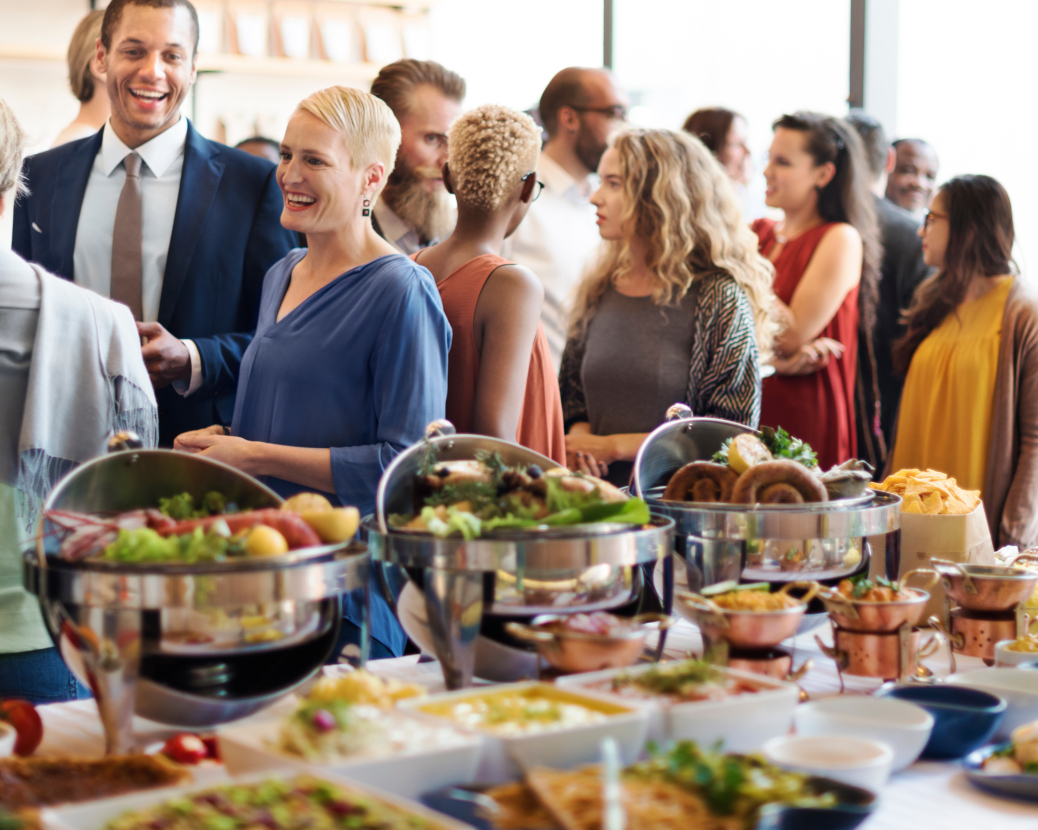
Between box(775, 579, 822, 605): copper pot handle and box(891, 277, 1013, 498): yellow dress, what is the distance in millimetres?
2135

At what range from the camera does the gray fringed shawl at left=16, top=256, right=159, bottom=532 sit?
1723mm

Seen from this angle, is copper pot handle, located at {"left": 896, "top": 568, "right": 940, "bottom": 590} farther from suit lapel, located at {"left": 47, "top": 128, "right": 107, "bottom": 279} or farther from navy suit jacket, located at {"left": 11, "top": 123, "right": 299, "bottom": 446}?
suit lapel, located at {"left": 47, "top": 128, "right": 107, "bottom": 279}

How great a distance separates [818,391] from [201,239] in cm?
205

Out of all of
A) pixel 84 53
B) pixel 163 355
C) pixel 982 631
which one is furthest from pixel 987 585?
pixel 84 53

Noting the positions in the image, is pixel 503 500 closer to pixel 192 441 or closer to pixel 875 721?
pixel 875 721

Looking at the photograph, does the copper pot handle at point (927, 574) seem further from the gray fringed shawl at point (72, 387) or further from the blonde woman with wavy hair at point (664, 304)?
the gray fringed shawl at point (72, 387)

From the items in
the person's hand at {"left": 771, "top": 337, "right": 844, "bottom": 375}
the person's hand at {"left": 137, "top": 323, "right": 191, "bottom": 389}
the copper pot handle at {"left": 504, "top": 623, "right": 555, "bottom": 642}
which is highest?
the person's hand at {"left": 137, "top": 323, "right": 191, "bottom": 389}

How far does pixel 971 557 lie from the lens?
1941mm

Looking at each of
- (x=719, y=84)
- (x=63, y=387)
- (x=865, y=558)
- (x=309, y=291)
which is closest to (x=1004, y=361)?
(x=865, y=558)

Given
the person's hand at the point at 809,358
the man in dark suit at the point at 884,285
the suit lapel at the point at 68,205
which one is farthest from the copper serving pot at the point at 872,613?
the man in dark suit at the point at 884,285

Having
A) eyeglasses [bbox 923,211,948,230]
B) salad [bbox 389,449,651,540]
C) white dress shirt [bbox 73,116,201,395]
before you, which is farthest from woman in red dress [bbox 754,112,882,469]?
salad [bbox 389,449,651,540]

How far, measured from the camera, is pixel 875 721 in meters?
1.24

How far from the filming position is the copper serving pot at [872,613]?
150cm

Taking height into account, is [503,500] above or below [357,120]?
below
